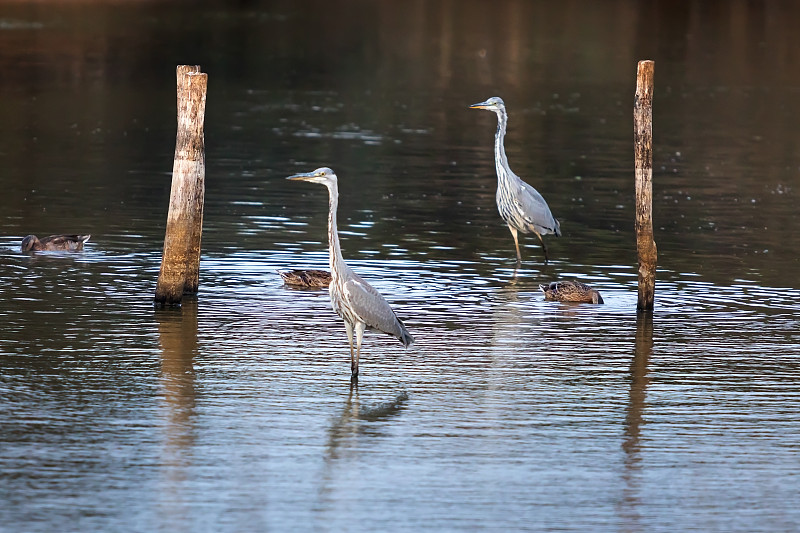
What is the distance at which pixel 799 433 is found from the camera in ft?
42.4

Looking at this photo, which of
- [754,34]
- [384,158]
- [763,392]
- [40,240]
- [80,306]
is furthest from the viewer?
[754,34]

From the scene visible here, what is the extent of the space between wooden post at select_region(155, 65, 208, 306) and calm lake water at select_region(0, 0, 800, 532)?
399mm

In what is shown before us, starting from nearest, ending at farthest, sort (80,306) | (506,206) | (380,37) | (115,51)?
(80,306), (506,206), (115,51), (380,37)

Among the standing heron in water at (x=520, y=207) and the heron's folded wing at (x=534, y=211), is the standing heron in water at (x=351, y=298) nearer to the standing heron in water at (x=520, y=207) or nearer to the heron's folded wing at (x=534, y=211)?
the standing heron in water at (x=520, y=207)

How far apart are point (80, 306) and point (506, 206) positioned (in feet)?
24.0

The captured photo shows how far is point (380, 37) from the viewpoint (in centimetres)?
6581

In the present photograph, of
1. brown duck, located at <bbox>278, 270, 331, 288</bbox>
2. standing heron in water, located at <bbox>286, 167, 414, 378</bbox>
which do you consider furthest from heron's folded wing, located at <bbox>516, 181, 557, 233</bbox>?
standing heron in water, located at <bbox>286, 167, 414, 378</bbox>

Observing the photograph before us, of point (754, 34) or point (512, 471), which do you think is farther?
point (754, 34)

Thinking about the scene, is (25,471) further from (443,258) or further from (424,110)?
(424,110)

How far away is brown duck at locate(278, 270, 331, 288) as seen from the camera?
18.8 m

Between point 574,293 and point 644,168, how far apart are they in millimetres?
1960

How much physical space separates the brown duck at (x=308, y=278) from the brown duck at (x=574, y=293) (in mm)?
2830

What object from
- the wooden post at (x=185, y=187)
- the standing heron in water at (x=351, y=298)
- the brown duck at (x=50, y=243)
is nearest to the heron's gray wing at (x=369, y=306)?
the standing heron in water at (x=351, y=298)

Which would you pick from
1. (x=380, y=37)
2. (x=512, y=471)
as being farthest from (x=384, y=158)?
(x=380, y=37)
